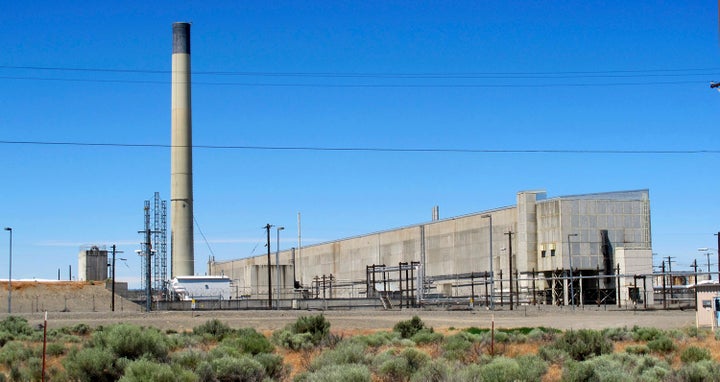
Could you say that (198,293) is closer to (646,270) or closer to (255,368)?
(646,270)

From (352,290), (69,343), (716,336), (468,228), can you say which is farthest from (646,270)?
(69,343)

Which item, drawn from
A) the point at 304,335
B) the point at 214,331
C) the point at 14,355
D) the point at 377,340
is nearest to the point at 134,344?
the point at 14,355

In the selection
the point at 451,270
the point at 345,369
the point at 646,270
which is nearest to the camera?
the point at 345,369

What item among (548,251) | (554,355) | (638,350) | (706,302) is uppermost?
(548,251)

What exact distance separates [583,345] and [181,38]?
65.6 m

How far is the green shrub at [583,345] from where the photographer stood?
2505 cm

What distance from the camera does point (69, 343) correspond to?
3153 cm

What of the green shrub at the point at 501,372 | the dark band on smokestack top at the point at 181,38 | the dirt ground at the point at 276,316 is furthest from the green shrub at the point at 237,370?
the dark band on smokestack top at the point at 181,38

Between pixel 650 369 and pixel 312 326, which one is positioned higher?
pixel 312 326

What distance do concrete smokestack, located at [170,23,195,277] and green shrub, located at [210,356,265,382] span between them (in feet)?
214

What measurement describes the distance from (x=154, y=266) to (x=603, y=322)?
53440 mm

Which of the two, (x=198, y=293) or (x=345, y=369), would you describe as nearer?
(x=345, y=369)

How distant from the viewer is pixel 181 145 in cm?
8369

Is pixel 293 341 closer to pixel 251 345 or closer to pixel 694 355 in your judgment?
pixel 251 345
